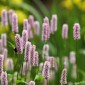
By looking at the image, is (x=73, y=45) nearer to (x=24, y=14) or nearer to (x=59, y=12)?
(x=59, y=12)

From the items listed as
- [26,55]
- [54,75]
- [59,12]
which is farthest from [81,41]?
[26,55]

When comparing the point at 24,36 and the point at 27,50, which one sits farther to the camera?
the point at 24,36

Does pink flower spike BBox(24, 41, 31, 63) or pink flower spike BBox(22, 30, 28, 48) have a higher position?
pink flower spike BBox(22, 30, 28, 48)

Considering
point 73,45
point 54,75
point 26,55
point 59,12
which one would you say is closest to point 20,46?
point 26,55

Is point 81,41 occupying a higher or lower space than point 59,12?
lower

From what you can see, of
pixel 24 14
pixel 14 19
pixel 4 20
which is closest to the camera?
pixel 14 19

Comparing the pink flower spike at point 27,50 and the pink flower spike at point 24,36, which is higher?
the pink flower spike at point 24,36

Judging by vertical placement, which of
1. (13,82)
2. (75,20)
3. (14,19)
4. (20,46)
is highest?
(75,20)

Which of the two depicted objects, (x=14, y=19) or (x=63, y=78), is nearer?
(x=63, y=78)

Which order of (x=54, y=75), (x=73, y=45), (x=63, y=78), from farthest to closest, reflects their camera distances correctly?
1. (x=73, y=45)
2. (x=54, y=75)
3. (x=63, y=78)
